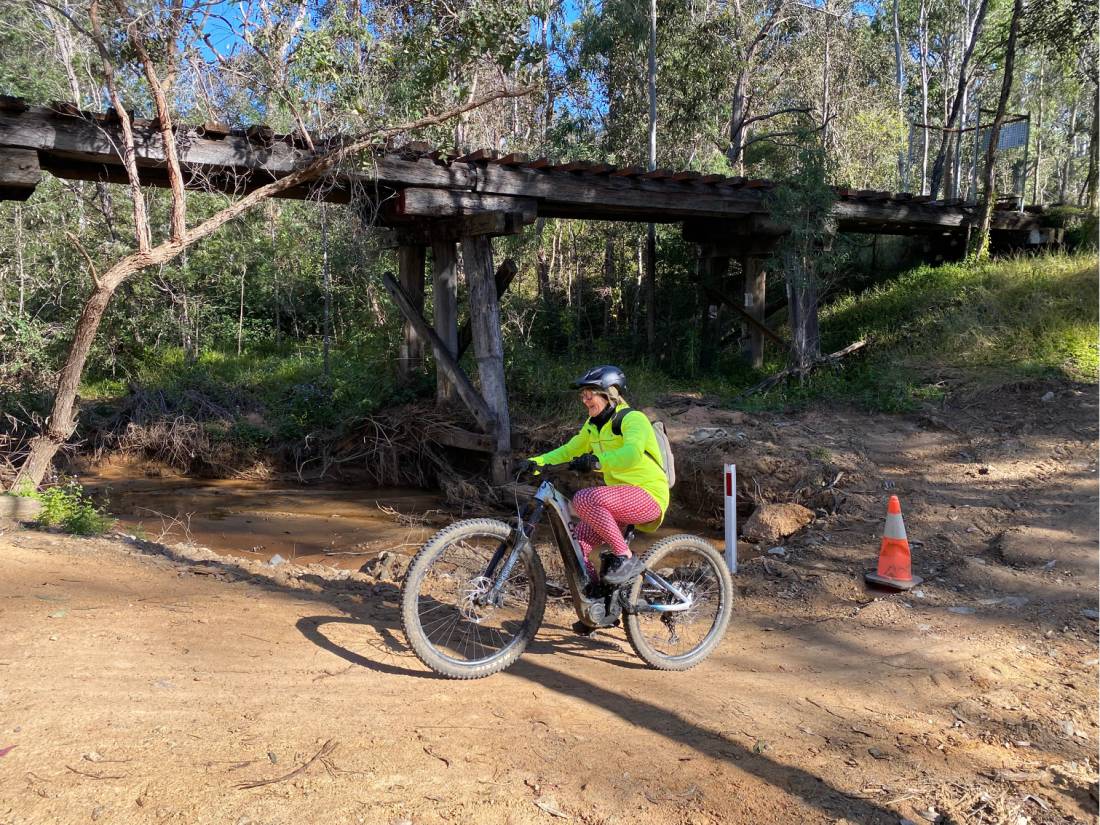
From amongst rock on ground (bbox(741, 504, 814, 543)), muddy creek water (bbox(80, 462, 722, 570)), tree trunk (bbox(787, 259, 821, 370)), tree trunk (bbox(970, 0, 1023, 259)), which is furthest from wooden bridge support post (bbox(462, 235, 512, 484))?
tree trunk (bbox(970, 0, 1023, 259))

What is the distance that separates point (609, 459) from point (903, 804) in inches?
80.6

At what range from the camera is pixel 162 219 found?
58.6 ft

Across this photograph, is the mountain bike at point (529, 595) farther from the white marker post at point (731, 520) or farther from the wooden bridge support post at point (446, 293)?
the wooden bridge support post at point (446, 293)

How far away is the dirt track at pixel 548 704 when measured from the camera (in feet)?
9.53

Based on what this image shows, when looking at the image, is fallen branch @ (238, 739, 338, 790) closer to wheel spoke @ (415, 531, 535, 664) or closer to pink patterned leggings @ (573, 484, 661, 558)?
wheel spoke @ (415, 531, 535, 664)

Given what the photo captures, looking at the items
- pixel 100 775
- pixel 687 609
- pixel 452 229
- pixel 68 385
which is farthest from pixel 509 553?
pixel 452 229

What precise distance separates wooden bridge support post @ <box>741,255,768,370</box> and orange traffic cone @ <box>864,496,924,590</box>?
766 centimetres

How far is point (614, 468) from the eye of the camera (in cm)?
441

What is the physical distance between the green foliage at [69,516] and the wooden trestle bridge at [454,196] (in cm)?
274

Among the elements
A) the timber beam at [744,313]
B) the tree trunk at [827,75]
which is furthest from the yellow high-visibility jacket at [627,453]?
the tree trunk at [827,75]

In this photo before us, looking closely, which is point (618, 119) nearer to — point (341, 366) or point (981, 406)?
point (341, 366)

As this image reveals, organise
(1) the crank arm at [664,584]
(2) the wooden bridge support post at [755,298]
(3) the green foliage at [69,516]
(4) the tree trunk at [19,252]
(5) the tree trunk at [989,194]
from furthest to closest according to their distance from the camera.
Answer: (4) the tree trunk at [19,252]
(5) the tree trunk at [989,194]
(2) the wooden bridge support post at [755,298]
(3) the green foliage at [69,516]
(1) the crank arm at [664,584]

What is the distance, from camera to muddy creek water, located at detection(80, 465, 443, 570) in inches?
331

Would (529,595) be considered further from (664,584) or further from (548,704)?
(664,584)
